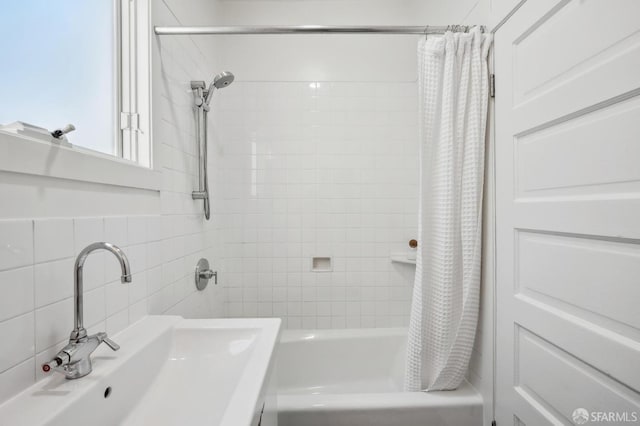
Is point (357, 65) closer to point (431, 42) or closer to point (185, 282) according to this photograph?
point (431, 42)

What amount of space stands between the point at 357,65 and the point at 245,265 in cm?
154

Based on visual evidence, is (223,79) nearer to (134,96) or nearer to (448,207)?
(134,96)

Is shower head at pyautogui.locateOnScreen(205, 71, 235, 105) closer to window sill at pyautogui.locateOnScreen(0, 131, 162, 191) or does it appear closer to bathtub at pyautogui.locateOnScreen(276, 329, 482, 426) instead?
window sill at pyautogui.locateOnScreen(0, 131, 162, 191)

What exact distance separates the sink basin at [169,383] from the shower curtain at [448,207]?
0.69 meters

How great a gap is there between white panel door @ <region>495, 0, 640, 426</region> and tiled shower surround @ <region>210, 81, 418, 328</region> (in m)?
0.82

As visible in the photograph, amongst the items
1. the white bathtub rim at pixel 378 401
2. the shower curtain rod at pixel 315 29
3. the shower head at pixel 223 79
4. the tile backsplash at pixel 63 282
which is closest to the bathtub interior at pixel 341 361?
the white bathtub rim at pixel 378 401

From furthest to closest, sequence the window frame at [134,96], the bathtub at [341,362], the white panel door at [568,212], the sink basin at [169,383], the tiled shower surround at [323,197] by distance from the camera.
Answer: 1. the tiled shower surround at [323,197]
2. the bathtub at [341,362]
3. the window frame at [134,96]
4. the white panel door at [568,212]
5. the sink basin at [169,383]

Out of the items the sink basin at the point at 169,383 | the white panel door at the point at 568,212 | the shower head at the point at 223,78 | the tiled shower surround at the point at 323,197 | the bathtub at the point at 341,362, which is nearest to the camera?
the sink basin at the point at 169,383

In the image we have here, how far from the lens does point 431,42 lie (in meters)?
1.26

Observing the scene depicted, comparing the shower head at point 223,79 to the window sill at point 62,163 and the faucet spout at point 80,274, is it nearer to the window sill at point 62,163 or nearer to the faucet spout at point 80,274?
the window sill at point 62,163

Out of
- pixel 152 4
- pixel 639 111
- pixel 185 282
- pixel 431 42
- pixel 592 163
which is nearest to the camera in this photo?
pixel 639 111

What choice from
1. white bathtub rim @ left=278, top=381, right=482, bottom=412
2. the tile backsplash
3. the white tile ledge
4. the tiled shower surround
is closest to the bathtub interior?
the tiled shower surround

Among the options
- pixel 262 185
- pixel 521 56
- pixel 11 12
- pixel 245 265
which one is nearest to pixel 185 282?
pixel 245 265

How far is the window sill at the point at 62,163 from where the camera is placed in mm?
583
